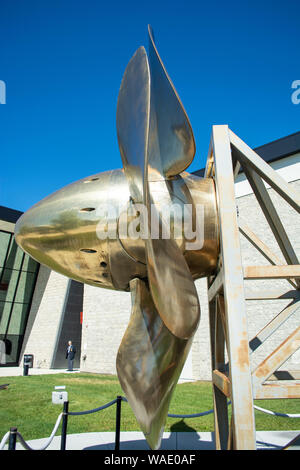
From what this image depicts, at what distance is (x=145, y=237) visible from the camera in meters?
1.92

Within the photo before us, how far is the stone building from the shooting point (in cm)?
1367

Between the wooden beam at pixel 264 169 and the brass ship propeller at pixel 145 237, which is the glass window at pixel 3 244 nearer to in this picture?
the brass ship propeller at pixel 145 237

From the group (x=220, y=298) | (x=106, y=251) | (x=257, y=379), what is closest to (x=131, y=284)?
(x=106, y=251)

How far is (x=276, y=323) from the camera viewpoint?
3.61 meters

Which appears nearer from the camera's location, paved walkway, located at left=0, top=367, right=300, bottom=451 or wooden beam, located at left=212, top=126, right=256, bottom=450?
wooden beam, located at left=212, top=126, right=256, bottom=450

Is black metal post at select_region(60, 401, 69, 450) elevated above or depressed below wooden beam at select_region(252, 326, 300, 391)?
below

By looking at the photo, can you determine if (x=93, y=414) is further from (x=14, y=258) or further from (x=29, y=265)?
(x=29, y=265)

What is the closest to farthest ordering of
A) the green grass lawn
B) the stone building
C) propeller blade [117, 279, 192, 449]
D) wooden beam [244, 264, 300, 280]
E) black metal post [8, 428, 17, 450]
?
propeller blade [117, 279, 192, 449] < wooden beam [244, 264, 300, 280] < black metal post [8, 428, 17, 450] < the green grass lawn < the stone building

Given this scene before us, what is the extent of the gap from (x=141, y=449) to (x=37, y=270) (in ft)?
77.1

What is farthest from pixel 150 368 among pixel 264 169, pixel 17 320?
pixel 17 320

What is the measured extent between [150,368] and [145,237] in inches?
45.0

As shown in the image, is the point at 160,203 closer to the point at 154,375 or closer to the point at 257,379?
the point at 154,375

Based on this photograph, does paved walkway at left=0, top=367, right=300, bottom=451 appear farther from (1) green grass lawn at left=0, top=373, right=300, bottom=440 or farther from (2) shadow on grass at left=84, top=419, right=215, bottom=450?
(1) green grass lawn at left=0, top=373, right=300, bottom=440

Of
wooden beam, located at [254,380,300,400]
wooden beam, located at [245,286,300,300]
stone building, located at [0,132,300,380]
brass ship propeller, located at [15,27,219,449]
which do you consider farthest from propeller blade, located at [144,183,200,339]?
stone building, located at [0,132,300,380]
